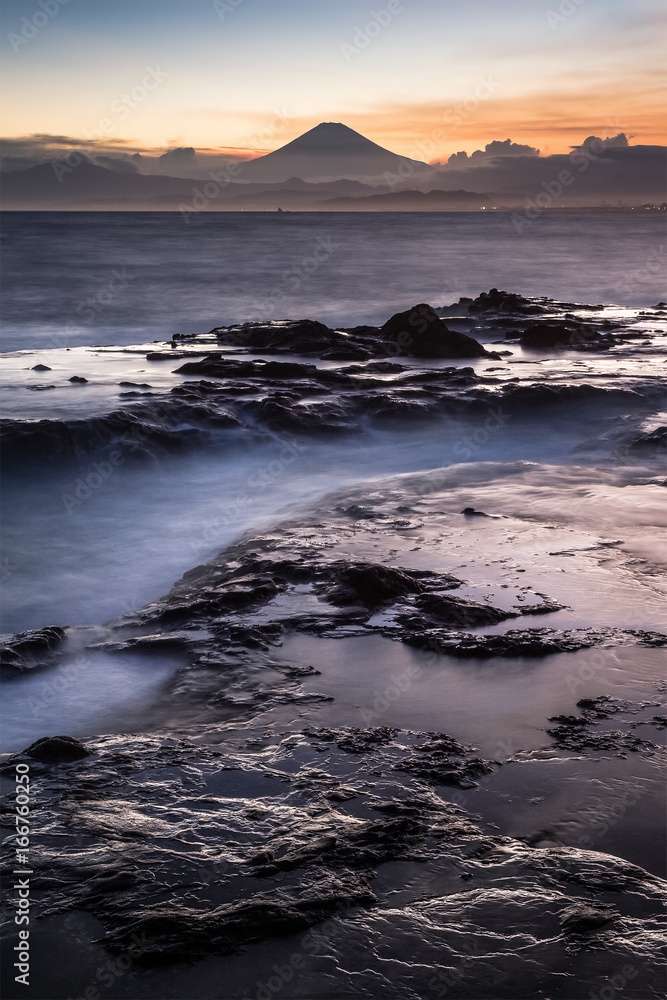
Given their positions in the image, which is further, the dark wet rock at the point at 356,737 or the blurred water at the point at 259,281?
the blurred water at the point at 259,281

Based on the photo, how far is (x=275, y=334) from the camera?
21.6 metres

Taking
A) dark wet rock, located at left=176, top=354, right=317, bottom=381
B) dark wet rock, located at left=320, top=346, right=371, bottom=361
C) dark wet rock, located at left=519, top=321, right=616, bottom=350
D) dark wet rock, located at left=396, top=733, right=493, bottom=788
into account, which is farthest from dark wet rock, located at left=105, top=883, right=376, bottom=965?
dark wet rock, located at left=519, top=321, right=616, bottom=350

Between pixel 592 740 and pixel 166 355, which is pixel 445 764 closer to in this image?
pixel 592 740

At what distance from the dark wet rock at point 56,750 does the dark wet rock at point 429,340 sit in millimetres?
17348

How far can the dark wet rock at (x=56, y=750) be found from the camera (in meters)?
4.50

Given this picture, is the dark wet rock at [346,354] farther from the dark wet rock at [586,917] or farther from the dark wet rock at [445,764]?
the dark wet rock at [586,917]

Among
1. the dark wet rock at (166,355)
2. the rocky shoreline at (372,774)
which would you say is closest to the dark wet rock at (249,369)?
the dark wet rock at (166,355)

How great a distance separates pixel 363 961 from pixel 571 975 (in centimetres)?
76

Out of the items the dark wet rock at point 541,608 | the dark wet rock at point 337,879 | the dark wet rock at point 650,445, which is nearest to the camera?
the dark wet rock at point 337,879

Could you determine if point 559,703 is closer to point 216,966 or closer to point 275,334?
point 216,966

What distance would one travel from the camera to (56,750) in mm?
4531

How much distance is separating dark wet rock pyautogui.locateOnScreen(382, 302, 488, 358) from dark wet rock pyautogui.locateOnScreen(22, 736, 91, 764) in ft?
56.9

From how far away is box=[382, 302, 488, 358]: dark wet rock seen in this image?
816 inches

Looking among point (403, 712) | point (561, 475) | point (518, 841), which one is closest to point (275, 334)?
point (561, 475)
